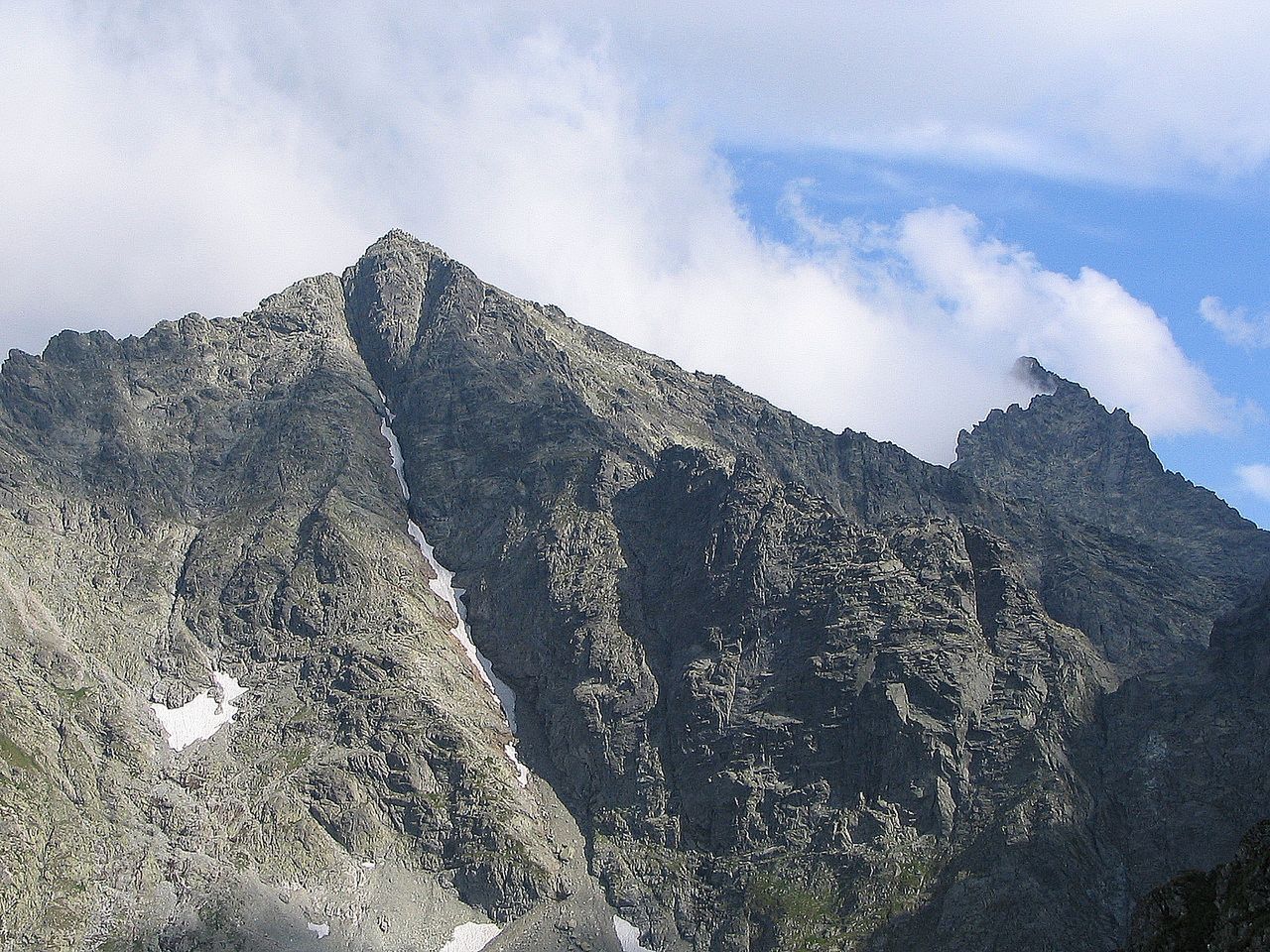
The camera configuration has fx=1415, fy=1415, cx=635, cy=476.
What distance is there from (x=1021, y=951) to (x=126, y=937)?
12631cm

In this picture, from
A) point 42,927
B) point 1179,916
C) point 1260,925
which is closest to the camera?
point 1260,925

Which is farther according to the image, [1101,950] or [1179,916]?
[1101,950]

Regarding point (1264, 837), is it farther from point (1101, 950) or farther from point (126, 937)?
point (126, 937)

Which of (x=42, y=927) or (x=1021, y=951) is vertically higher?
(x=1021, y=951)

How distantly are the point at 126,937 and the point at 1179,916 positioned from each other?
15876 centimetres

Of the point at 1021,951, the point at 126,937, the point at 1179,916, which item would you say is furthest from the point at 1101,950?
the point at 126,937

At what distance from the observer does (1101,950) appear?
199 meters

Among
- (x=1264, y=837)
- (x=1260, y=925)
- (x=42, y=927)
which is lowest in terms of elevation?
(x=42, y=927)

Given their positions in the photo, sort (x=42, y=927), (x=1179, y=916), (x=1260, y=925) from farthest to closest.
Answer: (x=42, y=927), (x=1179, y=916), (x=1260, y=925)

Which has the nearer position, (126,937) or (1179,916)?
(1179,916)

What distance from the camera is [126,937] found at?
199625 mm

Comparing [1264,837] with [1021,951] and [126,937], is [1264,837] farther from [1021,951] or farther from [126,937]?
[126,937]

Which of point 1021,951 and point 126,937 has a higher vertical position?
point 1021,951

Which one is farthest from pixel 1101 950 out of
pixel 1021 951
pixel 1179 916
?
pixel 1179 916
